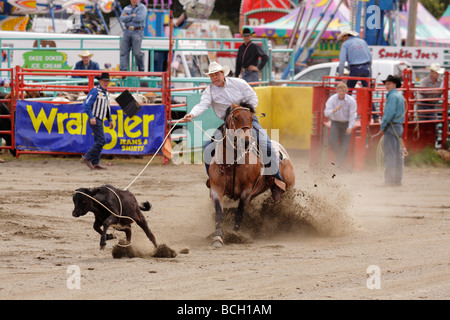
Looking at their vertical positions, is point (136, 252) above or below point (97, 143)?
below

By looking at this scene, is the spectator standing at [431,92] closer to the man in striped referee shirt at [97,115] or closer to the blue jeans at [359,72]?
the blue jeans at [359,72]

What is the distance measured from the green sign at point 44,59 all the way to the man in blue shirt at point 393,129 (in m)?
9.55

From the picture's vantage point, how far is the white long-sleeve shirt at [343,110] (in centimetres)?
1417

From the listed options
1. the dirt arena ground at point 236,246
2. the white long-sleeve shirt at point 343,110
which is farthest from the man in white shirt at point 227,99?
the white long-sleeve shirt at point 343,110

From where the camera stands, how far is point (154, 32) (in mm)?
27625

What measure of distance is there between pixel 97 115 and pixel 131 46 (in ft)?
11.6

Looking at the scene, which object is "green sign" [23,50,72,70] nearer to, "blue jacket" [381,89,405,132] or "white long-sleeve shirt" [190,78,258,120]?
"blue jacket" [381,89,405,132]

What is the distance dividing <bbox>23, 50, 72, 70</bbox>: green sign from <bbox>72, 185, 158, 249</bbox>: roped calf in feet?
41.6

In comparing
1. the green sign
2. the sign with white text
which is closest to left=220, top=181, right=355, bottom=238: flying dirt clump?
the green sign

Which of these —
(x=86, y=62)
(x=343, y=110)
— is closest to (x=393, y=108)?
(x=343, y=110)

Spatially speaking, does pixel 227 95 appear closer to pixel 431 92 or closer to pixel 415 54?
pixel 431 92

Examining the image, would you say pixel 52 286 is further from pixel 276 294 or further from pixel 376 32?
pixel 376 32

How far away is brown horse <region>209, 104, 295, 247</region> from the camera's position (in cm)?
796

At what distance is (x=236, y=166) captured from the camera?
8289 millimetres
